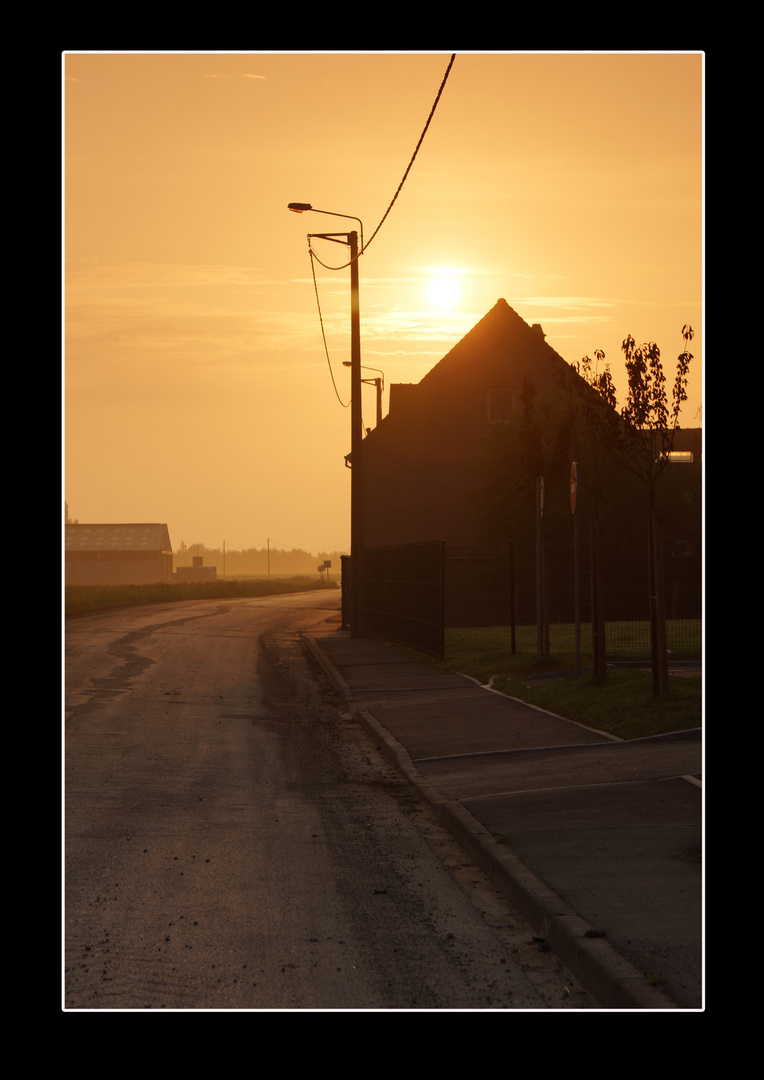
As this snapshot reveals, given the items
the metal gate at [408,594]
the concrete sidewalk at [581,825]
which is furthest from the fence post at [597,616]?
the metal gate at [408,594]

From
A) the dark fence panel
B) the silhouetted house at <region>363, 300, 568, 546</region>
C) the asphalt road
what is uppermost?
the silhouetted house at <region>363, 300, 568, 546</region>

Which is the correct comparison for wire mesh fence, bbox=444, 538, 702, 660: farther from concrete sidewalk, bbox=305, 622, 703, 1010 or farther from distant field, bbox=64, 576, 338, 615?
distant field, bbox=64, 576, 338, 615

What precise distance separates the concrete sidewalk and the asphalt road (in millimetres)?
184

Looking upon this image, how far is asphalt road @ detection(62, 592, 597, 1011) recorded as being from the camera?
183 inches

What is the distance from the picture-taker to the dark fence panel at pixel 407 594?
64.1 feet

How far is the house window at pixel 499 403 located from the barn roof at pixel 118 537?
7932 cm

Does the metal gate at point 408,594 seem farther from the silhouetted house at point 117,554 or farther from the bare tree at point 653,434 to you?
the silhouetted house at point 117,554

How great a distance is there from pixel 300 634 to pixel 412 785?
20.9 meters

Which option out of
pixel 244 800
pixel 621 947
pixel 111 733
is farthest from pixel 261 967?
pixel 111 733

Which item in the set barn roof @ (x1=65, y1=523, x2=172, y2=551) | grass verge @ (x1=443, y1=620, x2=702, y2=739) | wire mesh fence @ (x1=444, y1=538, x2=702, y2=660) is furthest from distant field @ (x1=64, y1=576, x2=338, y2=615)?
barn roof @ (x1=65, y1=523, x2=172, y2=551)

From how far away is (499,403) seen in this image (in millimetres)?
40438

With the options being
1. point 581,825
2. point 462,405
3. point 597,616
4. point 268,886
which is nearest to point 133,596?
point 462,405

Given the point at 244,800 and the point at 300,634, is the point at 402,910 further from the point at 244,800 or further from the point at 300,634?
the point at 300,634

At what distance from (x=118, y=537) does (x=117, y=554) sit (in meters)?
2.94
